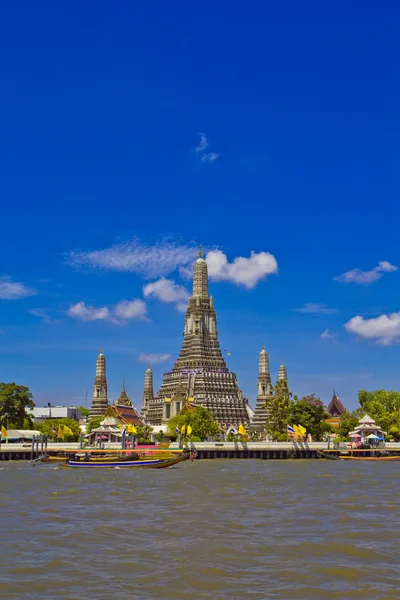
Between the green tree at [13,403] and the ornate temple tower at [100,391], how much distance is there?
45144 millimetres

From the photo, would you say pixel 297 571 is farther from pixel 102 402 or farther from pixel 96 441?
pixel 102 402

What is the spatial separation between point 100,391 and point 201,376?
27184 millimetres

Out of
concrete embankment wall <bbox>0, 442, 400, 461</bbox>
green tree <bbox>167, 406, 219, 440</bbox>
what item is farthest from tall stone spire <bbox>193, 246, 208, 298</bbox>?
concrete embankment wall <bbox>0, 442, 400, 461</bbox>

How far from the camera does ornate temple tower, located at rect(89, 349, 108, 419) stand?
14088 cm

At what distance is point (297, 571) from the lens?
18297 millimetres

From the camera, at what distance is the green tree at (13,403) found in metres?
92.4

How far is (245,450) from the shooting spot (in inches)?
3191

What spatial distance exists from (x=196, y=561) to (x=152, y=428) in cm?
9921

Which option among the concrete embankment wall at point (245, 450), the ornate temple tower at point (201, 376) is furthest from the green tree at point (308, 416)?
the ornate temple tower at point (201, 376)

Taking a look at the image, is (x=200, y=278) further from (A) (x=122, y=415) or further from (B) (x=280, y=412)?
(B) (x=280, y=412)

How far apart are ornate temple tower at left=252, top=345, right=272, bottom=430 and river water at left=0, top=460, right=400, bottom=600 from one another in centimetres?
8982

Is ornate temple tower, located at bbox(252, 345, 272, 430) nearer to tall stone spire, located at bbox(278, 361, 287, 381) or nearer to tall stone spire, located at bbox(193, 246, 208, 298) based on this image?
tall stone spire, located at bbox(278, 361, 287, 381)

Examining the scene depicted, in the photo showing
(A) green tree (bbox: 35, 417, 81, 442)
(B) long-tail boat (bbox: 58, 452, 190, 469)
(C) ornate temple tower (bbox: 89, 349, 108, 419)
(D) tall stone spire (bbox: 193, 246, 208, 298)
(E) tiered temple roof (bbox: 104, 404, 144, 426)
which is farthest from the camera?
(C) ornate temple tower (bbox: 89, 349, 108, 419)

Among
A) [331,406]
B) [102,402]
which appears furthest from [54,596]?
[331,406]
